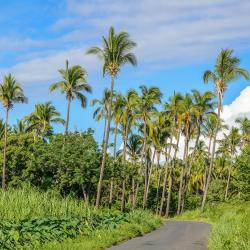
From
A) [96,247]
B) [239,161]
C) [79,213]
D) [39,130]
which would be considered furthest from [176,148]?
[96,247]

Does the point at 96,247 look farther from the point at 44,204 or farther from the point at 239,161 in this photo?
the point at 239,161

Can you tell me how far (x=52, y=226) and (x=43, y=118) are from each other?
169ft

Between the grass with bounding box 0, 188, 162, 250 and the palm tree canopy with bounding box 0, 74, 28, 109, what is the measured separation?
3059cm

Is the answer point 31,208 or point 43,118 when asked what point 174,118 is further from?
point 31,208

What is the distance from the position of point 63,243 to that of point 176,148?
54445mm

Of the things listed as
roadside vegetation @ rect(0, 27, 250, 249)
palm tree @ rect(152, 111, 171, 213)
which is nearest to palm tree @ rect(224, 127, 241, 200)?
roadside vegetation @ rect(0, 27, 250, 249)

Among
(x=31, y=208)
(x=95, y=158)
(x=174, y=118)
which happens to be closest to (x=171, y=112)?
(x=174, y=118)

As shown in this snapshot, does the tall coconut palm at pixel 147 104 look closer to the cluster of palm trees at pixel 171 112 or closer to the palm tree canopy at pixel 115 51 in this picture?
the cluster of palm trees at pixel 171 112

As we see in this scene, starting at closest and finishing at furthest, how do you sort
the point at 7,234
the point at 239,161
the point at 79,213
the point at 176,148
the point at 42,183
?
1. the point at 7,234
2. the point at 79,213
3. the point at 42,183
4. the point at 239,161
5. the point at 176,148

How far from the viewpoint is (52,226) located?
16641 mm

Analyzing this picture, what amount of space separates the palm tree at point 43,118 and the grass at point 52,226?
4253 cm

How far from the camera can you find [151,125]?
6181 centimetres

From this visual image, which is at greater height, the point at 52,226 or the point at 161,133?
the point at 161,133

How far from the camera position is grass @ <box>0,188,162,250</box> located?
47.6 ft
